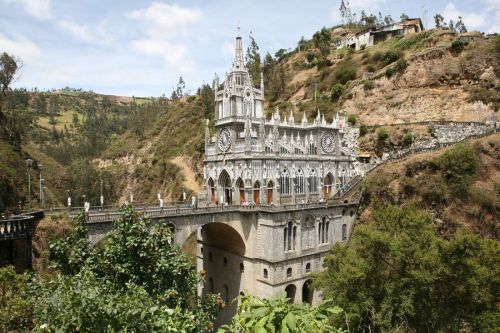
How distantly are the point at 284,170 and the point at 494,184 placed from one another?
94.4 ft

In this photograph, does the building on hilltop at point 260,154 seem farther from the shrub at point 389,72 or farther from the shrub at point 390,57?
the shrub at point 390,57

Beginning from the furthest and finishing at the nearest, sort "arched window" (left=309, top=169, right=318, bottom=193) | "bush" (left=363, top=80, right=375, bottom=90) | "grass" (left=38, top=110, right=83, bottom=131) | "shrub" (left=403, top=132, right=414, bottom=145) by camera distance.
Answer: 1. "grass" (left=38, top=110, right=83, bottom=131)
2. "bush" (left=363, top=80, right=375, bottom=90)
3. "shrub" (left=403, top=132, right=414, bottom=145)
4. "arched window" (left=309, top=169, right=318, bottom=193)

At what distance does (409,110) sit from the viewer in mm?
72688

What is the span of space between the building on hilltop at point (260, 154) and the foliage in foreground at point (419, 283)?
1563 cm

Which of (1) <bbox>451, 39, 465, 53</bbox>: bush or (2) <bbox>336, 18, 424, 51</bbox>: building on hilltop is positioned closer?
(1) <bbox>451, 39, 465, 53</bbox>: bush

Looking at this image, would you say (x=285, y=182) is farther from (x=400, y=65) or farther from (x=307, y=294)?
(x=400, y=65)

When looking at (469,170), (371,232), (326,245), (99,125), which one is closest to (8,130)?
(326,245)

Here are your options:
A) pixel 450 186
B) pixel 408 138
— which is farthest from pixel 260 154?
pixel 408 138

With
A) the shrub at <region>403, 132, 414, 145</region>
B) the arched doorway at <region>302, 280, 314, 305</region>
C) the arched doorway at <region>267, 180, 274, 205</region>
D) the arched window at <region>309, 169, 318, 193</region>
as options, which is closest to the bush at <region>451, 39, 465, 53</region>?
the shrub at <region>403, 132, 414, 145</region>

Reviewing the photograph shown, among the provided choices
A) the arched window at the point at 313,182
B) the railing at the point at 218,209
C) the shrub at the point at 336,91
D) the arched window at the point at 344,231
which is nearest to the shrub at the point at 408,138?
the railing at the point at 218,209

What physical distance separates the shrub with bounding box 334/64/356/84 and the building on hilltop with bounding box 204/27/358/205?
39.1m

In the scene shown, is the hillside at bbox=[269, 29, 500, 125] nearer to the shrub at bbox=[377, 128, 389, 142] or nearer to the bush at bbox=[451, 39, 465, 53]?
the bush at bbox=[451, 39, 465, 53]

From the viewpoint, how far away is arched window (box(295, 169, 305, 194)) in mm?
50300

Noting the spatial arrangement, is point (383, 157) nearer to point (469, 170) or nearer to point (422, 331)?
point (469, 170)
